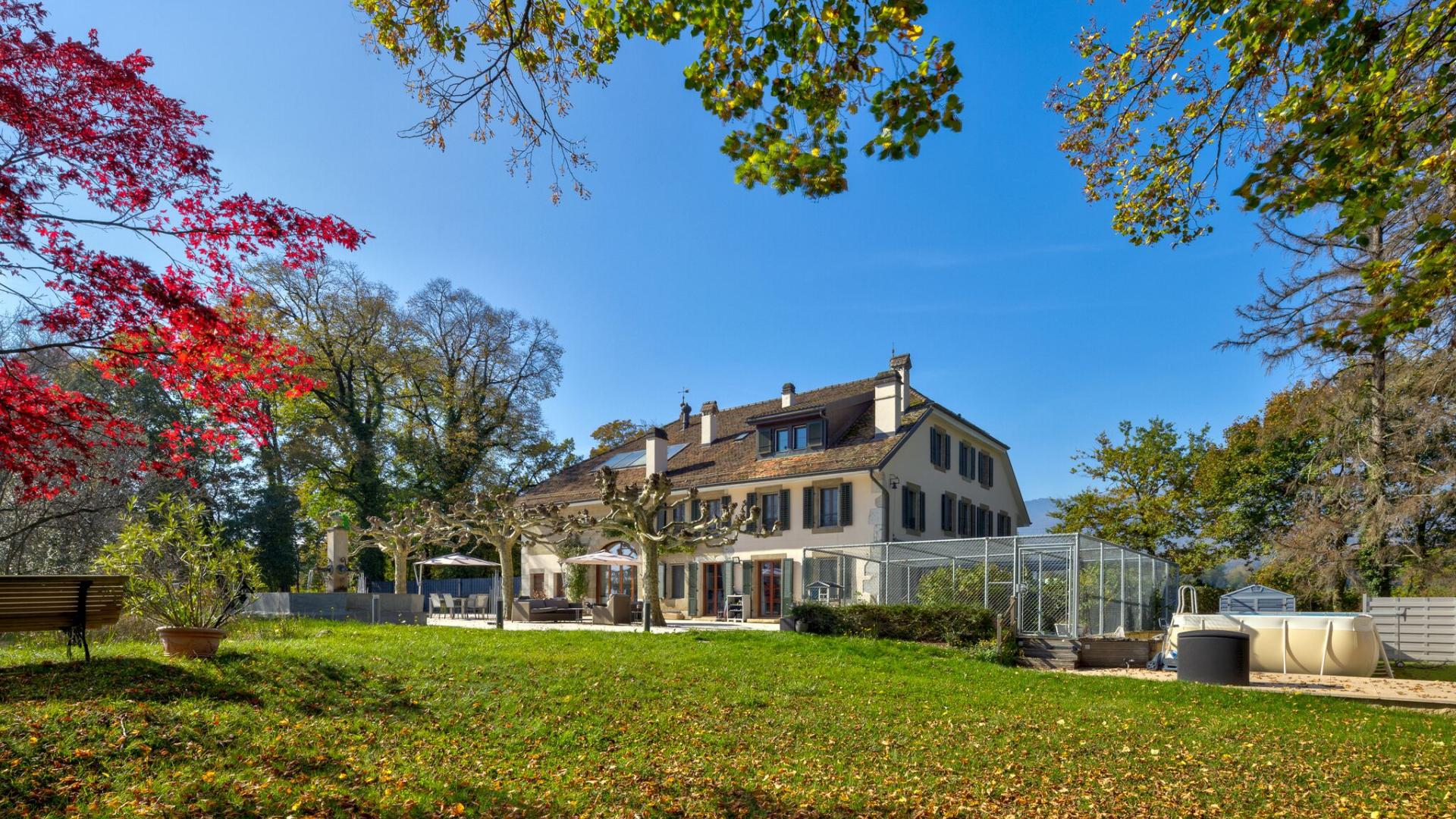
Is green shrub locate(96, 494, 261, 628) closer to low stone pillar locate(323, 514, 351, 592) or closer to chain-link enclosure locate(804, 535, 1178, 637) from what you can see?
low stone pillar locate(323, 514, 351, 592)

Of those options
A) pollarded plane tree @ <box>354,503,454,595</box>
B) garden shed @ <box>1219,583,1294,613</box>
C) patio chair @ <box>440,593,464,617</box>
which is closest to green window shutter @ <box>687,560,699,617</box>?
patio chair @ <box>440,593,464,617</box>

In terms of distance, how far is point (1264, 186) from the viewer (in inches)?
221

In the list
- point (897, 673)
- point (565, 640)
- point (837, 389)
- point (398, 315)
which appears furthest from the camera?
point (398, 315)

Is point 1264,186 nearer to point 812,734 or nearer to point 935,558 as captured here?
point 812,734

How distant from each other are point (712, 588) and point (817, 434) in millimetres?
6471

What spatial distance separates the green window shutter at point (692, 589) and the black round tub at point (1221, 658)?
1843 centimetres

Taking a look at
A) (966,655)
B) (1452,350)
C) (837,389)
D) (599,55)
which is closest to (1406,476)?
(1452,350)

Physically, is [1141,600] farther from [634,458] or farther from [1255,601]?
[634,458]

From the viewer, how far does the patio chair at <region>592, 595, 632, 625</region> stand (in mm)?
24250

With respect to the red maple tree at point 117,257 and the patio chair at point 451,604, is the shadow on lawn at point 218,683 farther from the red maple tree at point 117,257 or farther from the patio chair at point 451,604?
the patio chair at point 451,604

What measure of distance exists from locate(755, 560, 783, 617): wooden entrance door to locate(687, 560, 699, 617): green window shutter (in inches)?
97.5

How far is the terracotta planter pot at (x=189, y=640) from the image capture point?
323 inches

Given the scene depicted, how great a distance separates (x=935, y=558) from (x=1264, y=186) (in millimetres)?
14875

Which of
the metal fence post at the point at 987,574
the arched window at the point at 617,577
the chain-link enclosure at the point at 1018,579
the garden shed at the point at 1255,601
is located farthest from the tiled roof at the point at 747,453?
the garden shed at the point at 1255,601
